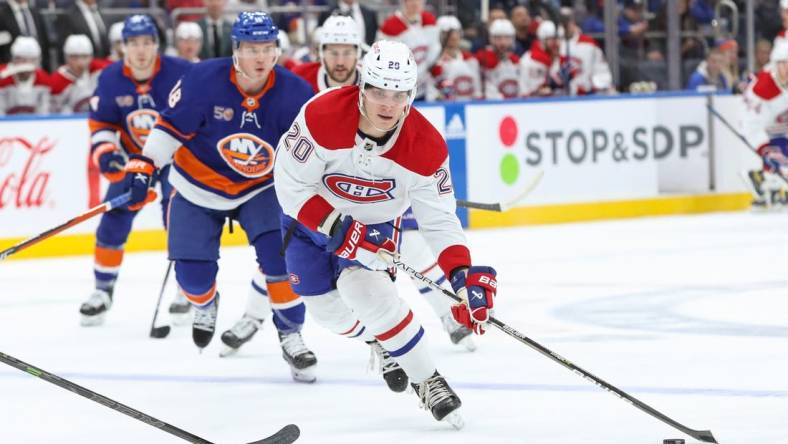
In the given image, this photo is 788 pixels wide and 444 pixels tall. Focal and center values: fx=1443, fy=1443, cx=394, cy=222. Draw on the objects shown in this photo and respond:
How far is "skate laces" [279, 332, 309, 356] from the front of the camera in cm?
488

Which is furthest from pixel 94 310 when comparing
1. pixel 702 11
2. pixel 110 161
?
pixel 702 11

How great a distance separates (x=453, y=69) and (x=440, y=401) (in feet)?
23.3

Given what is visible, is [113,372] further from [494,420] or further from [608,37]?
[608,37]

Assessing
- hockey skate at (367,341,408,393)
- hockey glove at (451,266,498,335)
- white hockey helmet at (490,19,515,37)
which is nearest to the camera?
hockey glove at (451,266,498,335)

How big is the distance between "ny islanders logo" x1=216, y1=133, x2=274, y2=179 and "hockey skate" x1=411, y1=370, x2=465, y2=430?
1258 mm

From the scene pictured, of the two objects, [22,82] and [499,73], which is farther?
[499,73]

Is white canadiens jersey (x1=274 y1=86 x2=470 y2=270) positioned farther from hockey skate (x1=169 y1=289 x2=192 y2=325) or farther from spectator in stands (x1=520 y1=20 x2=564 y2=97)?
spectator in stands (x1=520 y1=20 x2=564 y2=97)

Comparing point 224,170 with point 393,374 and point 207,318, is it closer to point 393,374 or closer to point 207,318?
point 207,318

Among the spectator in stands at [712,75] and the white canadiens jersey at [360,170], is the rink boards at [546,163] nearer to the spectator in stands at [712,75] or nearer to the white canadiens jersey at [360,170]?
the spectator in stands at [712,75]

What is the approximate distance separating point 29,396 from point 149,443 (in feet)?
3.05

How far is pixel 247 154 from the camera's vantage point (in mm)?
5008

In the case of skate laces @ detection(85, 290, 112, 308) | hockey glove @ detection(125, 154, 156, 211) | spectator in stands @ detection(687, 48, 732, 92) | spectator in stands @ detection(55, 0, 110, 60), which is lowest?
skate laces @ detection(85, 290, 112, 308)

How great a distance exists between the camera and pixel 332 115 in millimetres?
4004

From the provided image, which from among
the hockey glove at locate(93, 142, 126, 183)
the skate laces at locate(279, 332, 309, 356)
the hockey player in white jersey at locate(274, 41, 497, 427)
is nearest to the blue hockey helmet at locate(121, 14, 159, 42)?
the hockey glove at locate(93, 142, 126, 183)
